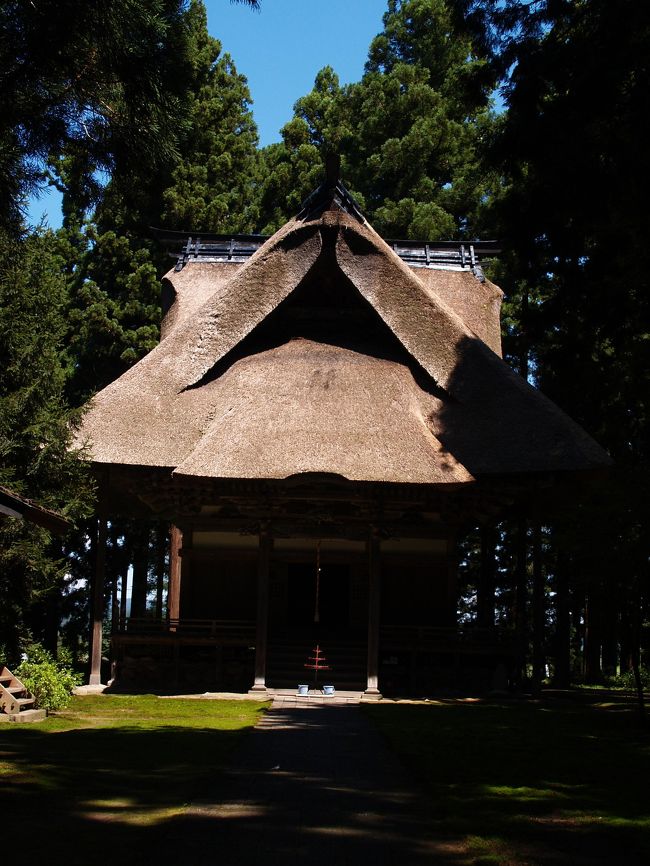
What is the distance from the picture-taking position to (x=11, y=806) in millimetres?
6762

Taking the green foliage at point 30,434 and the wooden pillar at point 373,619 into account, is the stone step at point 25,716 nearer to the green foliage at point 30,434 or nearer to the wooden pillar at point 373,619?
the green foliage at point 30,434

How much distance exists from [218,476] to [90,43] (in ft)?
35.3

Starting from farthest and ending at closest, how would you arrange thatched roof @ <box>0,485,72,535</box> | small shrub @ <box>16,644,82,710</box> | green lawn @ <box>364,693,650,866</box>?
small shrub @ <box>16,644,82,710</box> < thatched roof @ <box>0,485,72,535</box> < green lawn @ <box>364,693,650,866</box>

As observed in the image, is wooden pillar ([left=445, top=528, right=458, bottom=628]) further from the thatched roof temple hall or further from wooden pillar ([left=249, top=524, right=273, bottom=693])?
wooden pillar ([left=249, top=524, right=273, bottom=693])

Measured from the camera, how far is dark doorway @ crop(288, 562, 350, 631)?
2502 cm

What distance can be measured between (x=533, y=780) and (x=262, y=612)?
10.7 m

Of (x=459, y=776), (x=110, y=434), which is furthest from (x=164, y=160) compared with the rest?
(x=110, y=434)

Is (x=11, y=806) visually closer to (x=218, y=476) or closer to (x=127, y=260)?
(x=218, y=476)

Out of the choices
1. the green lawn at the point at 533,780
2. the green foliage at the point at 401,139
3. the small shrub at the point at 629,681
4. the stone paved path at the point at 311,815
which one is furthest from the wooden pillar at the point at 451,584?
the green foliage at the point at 401,139

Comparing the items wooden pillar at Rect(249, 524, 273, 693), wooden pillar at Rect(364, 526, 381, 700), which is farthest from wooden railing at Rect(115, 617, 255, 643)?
wooden pillar at Rect(364, 526, 381, 700)

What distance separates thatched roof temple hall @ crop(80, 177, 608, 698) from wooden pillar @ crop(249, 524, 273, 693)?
0.04 m

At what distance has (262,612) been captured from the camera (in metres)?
18.8

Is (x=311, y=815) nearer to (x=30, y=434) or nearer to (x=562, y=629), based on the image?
(x=30, y=434)

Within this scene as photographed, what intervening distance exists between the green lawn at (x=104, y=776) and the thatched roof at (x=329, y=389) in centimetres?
580
